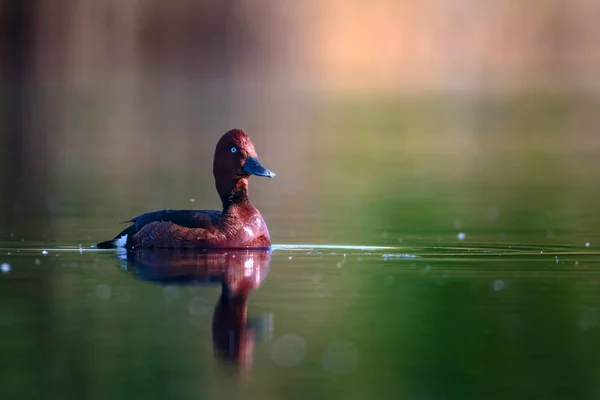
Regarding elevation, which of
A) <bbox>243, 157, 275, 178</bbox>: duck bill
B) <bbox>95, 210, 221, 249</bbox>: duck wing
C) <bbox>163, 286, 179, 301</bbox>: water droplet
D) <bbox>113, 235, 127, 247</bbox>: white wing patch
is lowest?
<bbox>163, 286, 179, 301</bbox>: water droplet

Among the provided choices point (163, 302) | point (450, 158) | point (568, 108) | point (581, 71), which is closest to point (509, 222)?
point (163, 302)

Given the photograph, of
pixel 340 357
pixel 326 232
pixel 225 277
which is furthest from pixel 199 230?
pixel 340 357

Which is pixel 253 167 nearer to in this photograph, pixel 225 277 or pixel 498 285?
pixel 225 277

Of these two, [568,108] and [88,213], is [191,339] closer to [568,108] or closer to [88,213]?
[88,213]

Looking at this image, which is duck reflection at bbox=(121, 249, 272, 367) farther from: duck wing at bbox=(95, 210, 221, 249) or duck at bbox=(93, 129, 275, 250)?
duck wing at bbox=(95, 210, 221, 249)

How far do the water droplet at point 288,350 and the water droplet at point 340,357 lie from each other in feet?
0.45

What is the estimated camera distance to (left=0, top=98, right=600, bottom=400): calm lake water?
6.96 meters

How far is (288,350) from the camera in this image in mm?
7602

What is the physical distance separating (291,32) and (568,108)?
20.9 m

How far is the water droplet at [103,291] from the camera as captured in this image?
9258mm

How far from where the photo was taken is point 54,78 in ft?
202

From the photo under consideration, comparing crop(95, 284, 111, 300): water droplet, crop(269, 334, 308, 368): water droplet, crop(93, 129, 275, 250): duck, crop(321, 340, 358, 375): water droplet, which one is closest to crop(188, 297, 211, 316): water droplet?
crop(95, 284, 111, 300): water droplet

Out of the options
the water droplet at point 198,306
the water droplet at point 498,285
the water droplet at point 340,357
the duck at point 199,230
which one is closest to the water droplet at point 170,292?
the water droplet at point 198,306

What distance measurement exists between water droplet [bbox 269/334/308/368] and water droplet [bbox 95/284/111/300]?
72.4 inches
